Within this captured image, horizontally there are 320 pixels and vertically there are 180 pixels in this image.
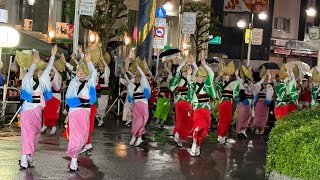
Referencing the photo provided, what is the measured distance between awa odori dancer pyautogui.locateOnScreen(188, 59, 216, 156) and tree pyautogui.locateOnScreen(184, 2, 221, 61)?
70.1 feet

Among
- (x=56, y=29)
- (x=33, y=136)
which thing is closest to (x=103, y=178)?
(x=33, y=136)

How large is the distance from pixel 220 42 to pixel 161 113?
24554mm

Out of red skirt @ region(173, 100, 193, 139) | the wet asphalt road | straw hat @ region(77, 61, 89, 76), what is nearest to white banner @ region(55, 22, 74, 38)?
the wet asphalt road

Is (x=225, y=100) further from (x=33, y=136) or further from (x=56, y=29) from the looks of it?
(x=56, y=29)

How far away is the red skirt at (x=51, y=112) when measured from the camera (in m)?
16.1

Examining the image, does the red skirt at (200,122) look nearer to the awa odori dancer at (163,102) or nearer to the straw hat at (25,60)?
the straw hat at (25,60)

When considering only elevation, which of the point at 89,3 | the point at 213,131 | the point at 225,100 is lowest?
the point at 213,131

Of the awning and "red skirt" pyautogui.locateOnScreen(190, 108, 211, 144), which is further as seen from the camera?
the awning

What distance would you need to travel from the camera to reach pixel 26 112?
10766 millimetres

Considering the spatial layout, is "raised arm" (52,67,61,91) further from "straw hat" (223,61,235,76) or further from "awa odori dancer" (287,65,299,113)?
"awa odori dancer" (287,65,299,113)

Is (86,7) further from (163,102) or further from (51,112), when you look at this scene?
(163,102)

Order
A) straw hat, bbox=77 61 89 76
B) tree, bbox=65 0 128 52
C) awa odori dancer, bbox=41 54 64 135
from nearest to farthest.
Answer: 1. straw hat, bbox=77 61 89 76
2. awa odori dancer, bbox=41 54 64 135
3. tree, bbox=65 0 128 52

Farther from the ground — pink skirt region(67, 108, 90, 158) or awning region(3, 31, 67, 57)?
awning region(3, 31, 67, 57)

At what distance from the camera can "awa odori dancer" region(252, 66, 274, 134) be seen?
19.3 m
